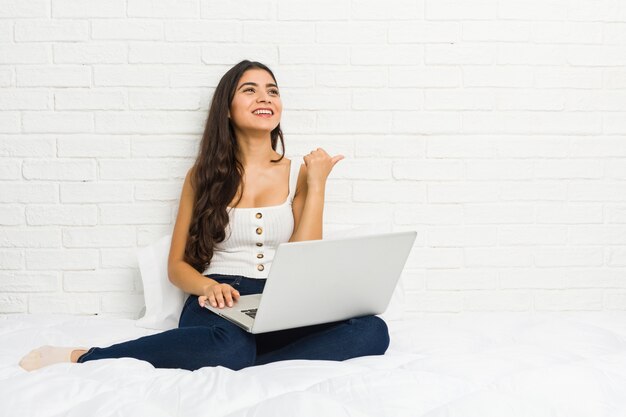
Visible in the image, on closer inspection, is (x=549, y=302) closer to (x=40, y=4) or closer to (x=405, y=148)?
(x=405, y=148)

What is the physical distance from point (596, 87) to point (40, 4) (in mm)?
1957

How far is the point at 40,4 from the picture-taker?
220 centimetres

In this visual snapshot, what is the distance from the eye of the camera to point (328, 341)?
1.59 metres

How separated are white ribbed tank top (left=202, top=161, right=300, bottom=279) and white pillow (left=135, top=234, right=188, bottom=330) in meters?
0.14

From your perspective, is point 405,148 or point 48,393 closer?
point 48,393

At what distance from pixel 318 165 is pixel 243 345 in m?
0.70

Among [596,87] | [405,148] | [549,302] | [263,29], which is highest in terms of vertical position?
[263,29]

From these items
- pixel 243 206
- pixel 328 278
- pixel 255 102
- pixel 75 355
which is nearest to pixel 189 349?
pixel 75 355

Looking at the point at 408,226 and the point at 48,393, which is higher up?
the point at 408,226

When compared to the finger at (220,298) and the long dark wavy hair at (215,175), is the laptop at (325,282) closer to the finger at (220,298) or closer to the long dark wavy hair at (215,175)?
the finger at (220,298)

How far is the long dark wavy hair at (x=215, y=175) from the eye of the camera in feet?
6.59

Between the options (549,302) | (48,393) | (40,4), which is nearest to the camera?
(48,393)

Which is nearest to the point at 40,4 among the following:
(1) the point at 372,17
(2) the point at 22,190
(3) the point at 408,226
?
(2) the point at 22,190

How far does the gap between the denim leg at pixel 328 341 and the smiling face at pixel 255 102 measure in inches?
28.8
